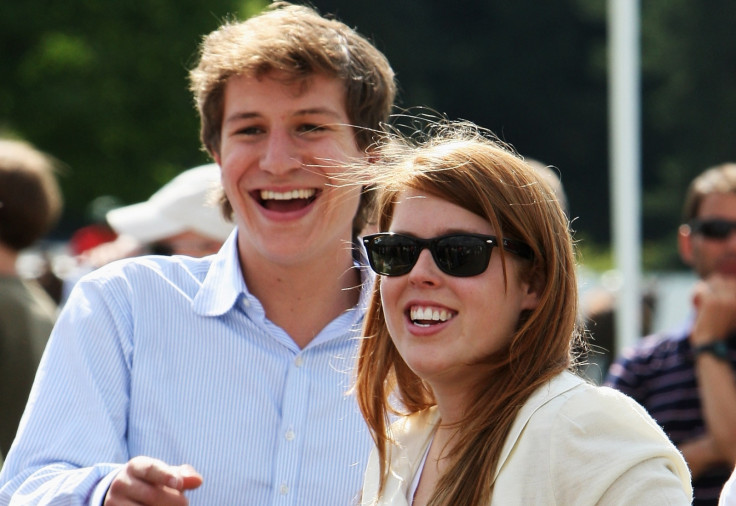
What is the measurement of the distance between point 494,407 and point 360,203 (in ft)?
3.42

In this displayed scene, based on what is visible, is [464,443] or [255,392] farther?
[255,392]

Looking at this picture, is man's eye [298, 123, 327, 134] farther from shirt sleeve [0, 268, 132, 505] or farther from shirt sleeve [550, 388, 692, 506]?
shirt sleeve [550, 388, 692, 506]

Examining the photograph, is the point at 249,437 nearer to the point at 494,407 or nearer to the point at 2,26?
the point at 494,407

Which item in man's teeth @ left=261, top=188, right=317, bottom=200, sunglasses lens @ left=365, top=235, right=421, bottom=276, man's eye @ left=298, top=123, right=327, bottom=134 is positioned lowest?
sunglasses lens @ left=365, top=235, right=421, bottom=276

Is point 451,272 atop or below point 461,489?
atop

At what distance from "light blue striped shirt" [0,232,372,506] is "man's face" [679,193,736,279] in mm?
2206

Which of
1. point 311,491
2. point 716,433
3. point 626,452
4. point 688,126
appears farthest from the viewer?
point 688,126

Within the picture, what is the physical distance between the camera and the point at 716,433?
157 inches

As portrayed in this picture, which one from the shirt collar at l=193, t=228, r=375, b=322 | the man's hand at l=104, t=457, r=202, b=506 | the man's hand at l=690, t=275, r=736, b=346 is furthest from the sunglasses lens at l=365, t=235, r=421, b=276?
the man's hand at l=690, t=275, r=736, b=346

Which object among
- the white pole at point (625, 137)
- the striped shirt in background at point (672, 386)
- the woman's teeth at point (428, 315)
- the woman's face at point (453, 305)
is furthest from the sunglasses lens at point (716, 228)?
the white pole at point (625, 137)

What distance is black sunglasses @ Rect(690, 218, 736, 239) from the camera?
14.5ft

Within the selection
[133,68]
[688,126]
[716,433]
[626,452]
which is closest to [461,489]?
[626,452]

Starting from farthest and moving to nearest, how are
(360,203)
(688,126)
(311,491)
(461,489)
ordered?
1. (688,126)
2. (360,203)
3. (311,491)
4. (461,489)

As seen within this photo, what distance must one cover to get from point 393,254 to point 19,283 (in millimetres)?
2626
